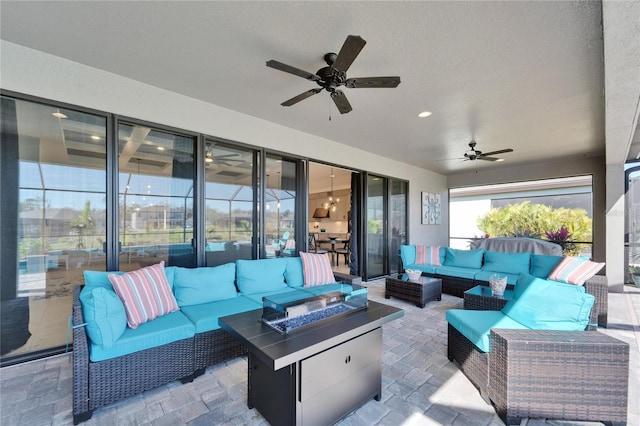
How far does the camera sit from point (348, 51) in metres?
2.08

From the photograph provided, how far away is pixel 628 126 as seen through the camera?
11.5ft

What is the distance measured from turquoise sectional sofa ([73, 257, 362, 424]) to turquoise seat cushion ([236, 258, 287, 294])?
215mm

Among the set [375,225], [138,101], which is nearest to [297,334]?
[138,101]

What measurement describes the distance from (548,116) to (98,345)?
594 cm

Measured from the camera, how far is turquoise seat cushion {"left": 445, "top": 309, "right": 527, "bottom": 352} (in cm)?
210

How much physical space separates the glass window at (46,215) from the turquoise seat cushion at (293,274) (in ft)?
6.98

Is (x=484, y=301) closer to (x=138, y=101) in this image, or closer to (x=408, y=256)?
(x=408, y=256)

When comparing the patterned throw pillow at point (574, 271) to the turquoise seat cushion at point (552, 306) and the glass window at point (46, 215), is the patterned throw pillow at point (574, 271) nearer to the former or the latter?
the turquoise seat cushion at point (552, 306)

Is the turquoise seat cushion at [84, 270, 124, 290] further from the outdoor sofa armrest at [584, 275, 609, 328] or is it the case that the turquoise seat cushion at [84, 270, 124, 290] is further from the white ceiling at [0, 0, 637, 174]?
the outdoor sofa armrest at [584, 275, 609, 328]

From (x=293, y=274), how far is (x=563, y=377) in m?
2.83

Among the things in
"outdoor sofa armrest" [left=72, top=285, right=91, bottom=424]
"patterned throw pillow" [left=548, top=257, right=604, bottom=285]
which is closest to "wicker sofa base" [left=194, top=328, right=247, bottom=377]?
"outdoor sofa armrest" [left=72, top=285, right=91, bottom=424]

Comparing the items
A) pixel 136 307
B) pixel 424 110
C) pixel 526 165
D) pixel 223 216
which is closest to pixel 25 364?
pixel 136 307

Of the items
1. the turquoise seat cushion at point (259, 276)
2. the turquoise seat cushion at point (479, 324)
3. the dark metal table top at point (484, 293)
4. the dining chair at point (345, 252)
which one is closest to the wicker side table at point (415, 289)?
the dark metal table top at point (484, 293)

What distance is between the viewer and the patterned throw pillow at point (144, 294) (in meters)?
2.26
